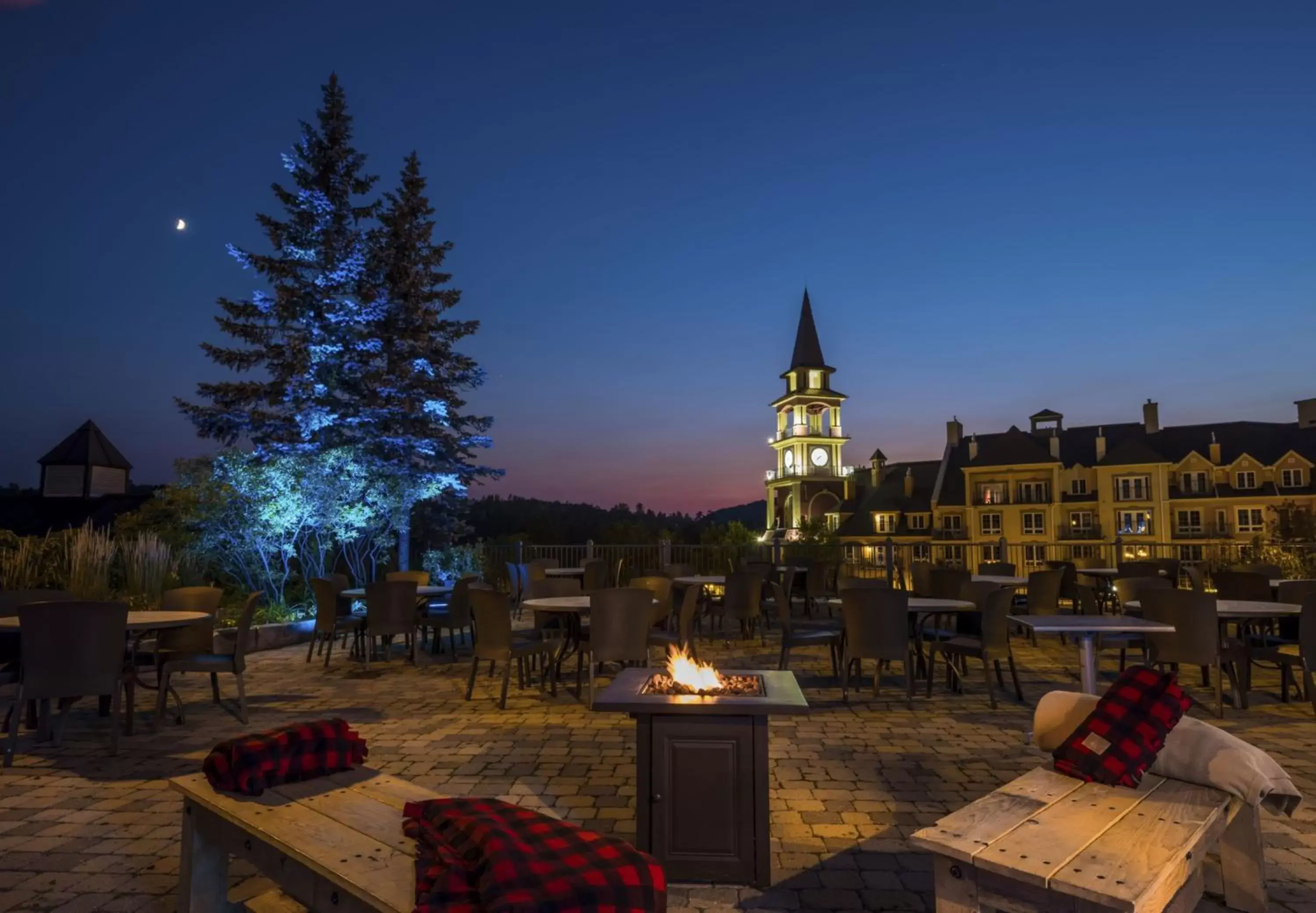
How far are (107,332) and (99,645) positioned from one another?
2431 centimetres

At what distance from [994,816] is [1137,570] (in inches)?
333

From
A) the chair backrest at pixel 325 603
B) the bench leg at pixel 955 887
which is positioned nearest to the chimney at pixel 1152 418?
the chair backrest at pixel 325 603

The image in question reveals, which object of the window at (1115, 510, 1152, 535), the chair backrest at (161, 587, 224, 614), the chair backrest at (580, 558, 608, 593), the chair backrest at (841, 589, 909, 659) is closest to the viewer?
the chair backrest at (841, 589, 909, 659)

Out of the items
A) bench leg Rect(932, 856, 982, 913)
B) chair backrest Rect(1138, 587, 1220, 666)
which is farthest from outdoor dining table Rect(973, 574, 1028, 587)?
bench leg Rect(932, 856, 982, 913)

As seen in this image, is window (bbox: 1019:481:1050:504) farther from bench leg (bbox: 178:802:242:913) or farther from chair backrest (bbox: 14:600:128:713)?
bench leg (bbox: 178:802:242:913)

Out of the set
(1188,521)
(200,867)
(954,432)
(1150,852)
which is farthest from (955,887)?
(954,432)

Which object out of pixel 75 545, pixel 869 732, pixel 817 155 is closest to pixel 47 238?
pixel 75 545

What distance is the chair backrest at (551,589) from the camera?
7039mm

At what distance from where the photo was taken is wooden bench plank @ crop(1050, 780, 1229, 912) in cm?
155

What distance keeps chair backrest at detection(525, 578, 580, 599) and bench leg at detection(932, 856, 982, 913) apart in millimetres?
5356

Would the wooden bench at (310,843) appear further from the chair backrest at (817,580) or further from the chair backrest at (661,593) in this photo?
the chair backrest at (817,580)

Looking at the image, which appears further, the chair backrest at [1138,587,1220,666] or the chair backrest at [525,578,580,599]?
the chair backrest at [525,578,580,599]

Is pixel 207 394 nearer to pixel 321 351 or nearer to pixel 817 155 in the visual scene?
pixel 321 351

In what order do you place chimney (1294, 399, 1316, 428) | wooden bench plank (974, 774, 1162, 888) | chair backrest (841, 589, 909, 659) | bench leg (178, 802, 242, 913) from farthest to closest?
chimney (1294, 399, 1316, 428), chair backrest (841, 589, 909, 659), bench leg (178, 802, 242, 913), wooden bench plank (974, 774, 1162, 888)
